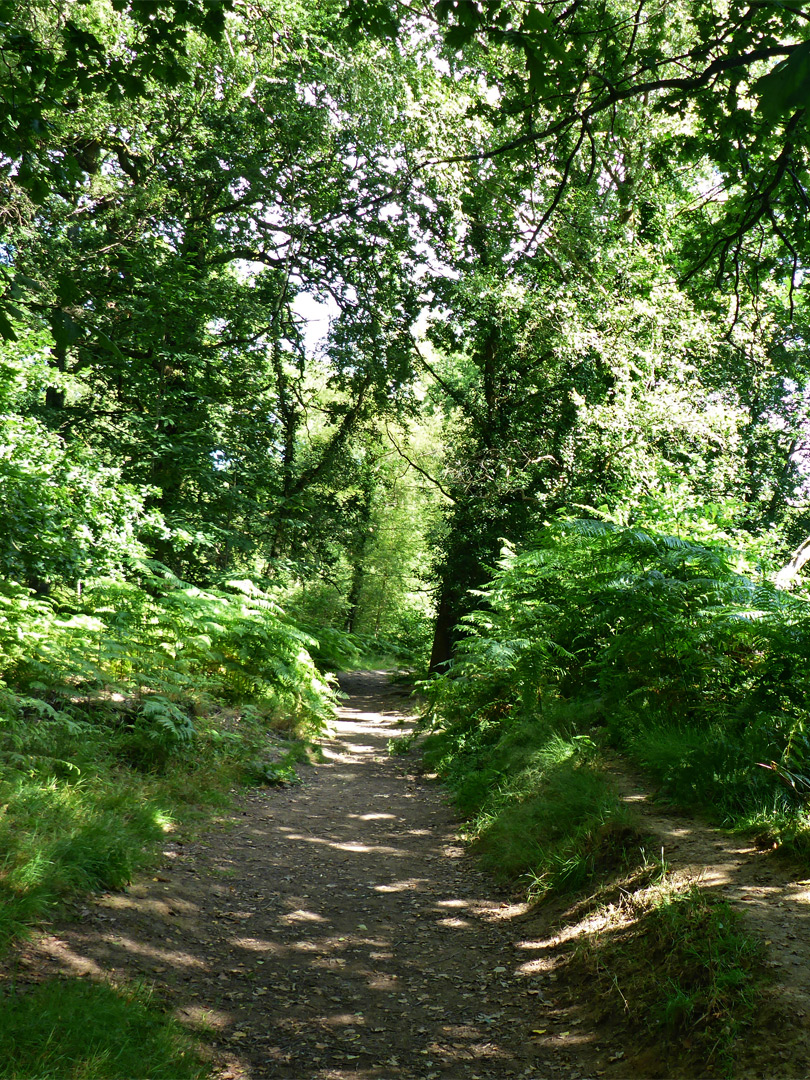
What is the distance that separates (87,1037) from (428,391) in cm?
1550

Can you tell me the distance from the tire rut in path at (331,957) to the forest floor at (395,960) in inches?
0.5

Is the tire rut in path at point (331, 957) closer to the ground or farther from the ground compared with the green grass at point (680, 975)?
closer to the ground

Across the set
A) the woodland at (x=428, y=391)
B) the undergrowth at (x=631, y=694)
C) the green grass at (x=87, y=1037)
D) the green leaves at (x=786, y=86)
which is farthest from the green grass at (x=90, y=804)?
the green leaves at (x=786, y=86)

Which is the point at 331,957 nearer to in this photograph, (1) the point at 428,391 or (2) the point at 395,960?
(2) the point at 395,960

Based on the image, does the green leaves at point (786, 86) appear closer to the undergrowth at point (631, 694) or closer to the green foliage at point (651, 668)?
the undergrowth at point (631, 694)

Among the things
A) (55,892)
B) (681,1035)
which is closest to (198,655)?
(55,892)

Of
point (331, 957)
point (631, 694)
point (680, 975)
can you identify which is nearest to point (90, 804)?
point (331, 957)

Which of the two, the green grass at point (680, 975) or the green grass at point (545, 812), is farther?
the green grass at point (545, 812)

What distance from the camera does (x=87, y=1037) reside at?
108 inches

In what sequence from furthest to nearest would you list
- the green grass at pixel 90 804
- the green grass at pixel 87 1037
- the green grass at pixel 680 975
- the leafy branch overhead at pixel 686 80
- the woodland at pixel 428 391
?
the woodland at pixel 428 391 < the green grass at pixel 90 804 < the leafy branch overhead at pixel 686 80 < the green grass at pixel 680 975 < the green grass at pixel 87 1037

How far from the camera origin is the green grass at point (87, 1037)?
255 centimetres

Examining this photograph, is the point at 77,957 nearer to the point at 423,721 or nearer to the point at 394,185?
the point at 423,721

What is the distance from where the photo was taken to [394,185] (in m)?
12.6

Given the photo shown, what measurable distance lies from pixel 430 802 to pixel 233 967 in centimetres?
427
